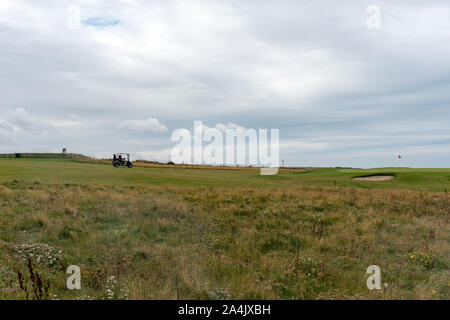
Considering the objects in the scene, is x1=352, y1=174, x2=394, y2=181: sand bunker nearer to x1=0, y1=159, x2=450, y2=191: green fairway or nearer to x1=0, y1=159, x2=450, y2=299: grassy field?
x1=0, y1=159, x2=450, y2=191: green fairway

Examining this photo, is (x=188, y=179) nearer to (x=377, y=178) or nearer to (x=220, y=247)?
(x=377, y=178)

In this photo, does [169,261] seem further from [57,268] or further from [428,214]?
[428,214]

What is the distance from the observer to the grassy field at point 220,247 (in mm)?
6961

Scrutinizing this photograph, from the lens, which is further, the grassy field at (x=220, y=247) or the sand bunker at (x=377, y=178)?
the sand bunker at (x=377, y=178)

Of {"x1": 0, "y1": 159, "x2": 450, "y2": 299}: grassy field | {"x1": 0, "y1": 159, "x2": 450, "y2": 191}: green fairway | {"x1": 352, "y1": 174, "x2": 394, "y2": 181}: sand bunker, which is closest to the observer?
{"x1": 0, "y1": 159, "x2": 450, "y2": 299}: grassy field

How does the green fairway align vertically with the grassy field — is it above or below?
above

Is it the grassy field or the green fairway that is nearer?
the grassy field

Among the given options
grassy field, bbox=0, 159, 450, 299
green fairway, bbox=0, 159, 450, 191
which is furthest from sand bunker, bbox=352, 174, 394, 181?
grassy field, bbox=0, 159, 450, 299

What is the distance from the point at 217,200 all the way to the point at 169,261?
978 cm

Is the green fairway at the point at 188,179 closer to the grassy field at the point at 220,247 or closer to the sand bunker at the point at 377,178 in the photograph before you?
the sand bunker at the point at 377,178

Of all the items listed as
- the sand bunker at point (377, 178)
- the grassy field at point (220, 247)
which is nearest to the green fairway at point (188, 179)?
the sand bunker at point (377, 178)

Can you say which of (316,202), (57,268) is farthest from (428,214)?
(57,268)

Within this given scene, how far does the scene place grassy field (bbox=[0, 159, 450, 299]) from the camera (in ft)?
22.8
